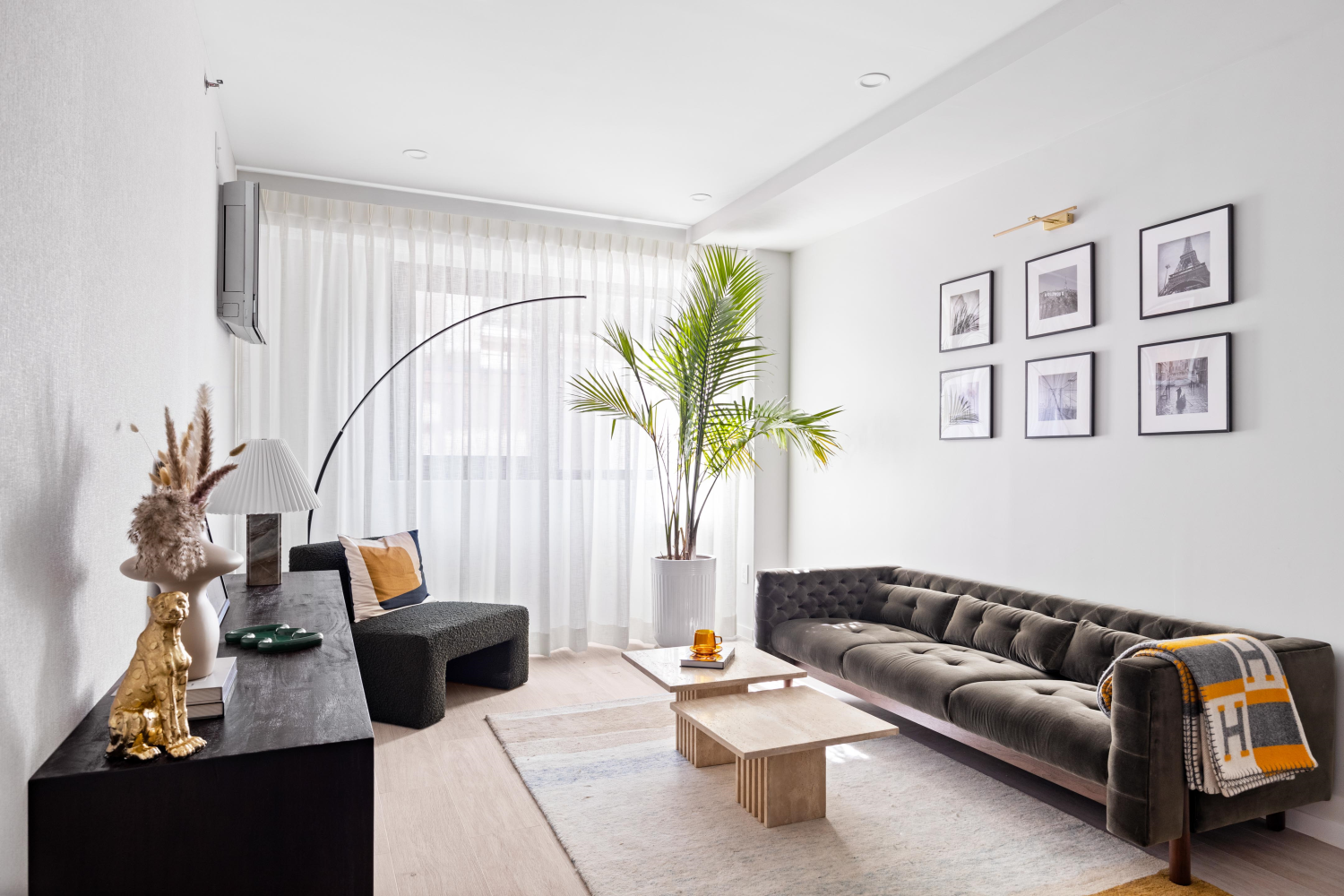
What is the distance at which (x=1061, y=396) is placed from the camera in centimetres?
352

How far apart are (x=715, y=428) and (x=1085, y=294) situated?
2036 millimetres

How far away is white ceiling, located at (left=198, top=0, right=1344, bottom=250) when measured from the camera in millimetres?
2744

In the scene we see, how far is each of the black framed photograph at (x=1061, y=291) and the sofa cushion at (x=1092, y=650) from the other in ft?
4.09

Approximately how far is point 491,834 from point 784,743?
967 mm

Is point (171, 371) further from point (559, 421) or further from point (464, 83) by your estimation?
point (559, 421)

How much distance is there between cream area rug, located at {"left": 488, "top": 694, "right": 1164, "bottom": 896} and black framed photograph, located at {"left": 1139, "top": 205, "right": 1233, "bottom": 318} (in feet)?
6.09

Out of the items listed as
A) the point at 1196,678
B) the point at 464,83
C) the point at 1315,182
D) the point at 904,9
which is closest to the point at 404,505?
the point at 464,83

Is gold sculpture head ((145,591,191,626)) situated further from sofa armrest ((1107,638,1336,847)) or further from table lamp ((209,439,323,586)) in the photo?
sofa armrest ((1107,638,1336,847))

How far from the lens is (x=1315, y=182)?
261cm

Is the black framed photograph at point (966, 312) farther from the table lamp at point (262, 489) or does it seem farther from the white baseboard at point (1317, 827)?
the table lamp at point (262, 489)

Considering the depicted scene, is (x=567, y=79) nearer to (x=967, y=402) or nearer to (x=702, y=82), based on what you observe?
(x=702, y=82)

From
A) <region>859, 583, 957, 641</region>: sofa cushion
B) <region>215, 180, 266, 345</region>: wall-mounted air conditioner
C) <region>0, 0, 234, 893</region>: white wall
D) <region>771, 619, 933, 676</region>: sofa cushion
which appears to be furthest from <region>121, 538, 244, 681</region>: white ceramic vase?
<region>859, 583, 957, 641</region>: sofa cushion

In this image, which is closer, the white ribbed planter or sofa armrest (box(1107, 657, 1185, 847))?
sofa armrest (box(1107, 657, 1185, 847))

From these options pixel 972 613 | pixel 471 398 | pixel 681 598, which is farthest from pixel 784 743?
pixel 471 398
